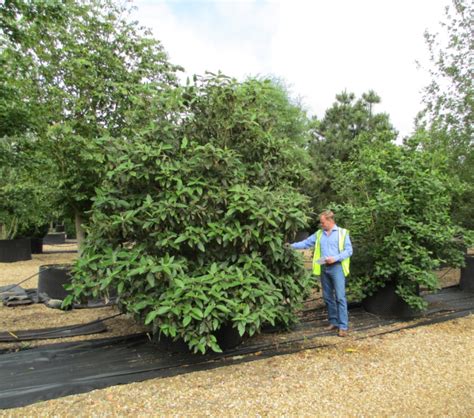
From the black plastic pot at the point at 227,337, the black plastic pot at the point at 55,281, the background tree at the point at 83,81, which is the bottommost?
the black plastic pot at the point at 227,337

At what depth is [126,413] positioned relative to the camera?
105 inches

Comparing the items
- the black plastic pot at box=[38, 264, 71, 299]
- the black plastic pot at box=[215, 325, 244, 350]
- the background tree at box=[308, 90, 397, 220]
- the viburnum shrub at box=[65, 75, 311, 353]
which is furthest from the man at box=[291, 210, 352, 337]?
the background tree at box=[308, 90, 397, 220]

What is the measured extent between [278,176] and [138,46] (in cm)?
458

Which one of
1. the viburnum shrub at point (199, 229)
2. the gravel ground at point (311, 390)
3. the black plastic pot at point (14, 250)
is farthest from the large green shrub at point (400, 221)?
the black plastic pot at point (14, 250)

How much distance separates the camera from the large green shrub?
15.7 ft

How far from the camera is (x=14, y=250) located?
40.1 feet

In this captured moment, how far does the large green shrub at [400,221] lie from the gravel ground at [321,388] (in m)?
0.90

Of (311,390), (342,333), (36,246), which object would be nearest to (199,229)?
(311,390)

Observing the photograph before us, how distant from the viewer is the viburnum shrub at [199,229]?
3217 millimetres

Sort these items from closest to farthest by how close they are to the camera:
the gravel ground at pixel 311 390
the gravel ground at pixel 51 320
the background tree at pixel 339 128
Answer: the gravel ground at pixel 311 390, the gravel ground at pixel 51 320, the background tree at pixel 339 128

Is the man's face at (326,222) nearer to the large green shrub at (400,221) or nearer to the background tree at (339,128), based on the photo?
the large green shrub at (400,221)

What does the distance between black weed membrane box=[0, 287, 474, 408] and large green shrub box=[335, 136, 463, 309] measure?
63 centimetres

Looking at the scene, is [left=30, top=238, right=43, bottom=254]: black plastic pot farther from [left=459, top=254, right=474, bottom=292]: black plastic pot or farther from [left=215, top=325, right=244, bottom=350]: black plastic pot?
[left=459, top=254, right=474, bottom=292]: black plastic pot

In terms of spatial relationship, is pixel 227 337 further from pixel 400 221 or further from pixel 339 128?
pixel 339 128
